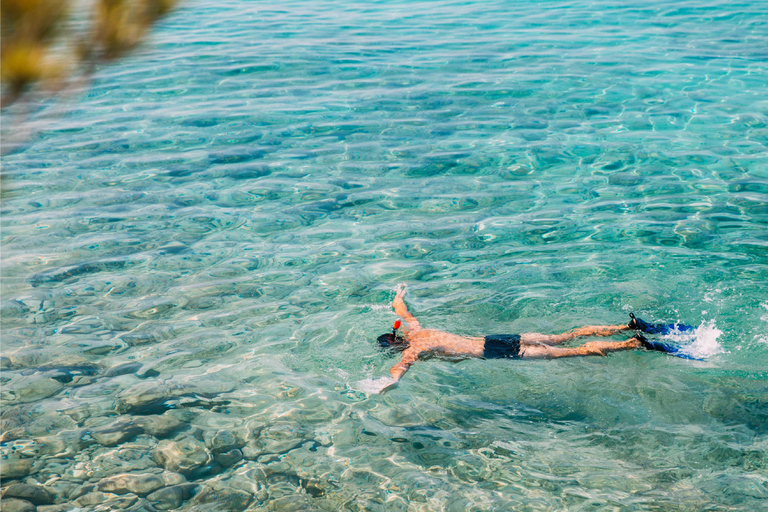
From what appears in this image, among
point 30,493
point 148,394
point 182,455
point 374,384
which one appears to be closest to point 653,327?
point 374,384

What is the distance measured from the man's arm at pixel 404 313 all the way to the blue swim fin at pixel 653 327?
217 centimetres

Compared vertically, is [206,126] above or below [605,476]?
above

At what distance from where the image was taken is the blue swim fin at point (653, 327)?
20.8ft

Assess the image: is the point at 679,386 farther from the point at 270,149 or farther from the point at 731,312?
the point at 270,149

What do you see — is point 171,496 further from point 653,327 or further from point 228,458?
point 653,327

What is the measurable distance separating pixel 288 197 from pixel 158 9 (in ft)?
24.8

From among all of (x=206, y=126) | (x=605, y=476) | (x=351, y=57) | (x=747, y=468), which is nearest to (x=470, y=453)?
(x=605, y=476)

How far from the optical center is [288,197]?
10.1 meters

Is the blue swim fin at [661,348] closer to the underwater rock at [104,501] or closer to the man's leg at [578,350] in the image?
the man's leg at [578,350]

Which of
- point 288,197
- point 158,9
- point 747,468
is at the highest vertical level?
point 158,9

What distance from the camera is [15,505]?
486 centimetres

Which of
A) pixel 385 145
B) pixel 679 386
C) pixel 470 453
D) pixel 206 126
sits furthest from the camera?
pixel 206 126

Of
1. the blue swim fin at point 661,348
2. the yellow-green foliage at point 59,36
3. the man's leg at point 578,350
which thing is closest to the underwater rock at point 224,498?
the man's leg at point 578,350

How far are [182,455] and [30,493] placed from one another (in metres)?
1.15
